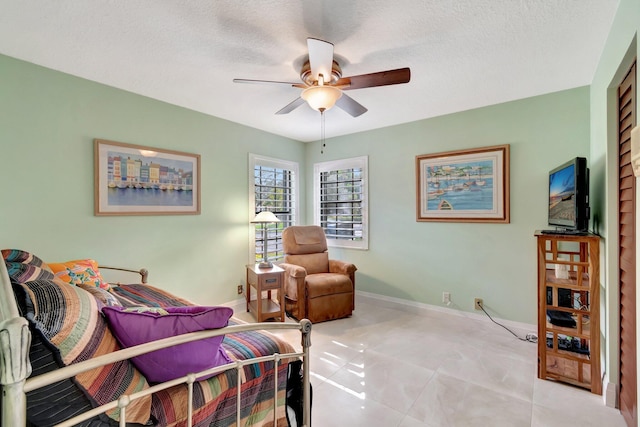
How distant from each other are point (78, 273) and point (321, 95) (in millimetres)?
2293

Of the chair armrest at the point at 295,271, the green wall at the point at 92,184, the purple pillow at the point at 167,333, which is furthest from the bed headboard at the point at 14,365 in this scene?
the chair armrest at the point at 295,271

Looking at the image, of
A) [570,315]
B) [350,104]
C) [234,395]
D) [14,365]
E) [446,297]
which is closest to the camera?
[14,365]

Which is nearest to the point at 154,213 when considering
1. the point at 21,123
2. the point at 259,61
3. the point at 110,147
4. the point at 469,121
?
the point at 110,147

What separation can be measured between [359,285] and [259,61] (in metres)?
3.26

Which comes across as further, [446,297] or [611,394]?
[446,297]

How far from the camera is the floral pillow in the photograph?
2096mm

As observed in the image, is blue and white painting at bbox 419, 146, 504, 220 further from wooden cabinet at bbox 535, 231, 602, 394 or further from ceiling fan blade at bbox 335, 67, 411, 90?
ceiling fan blade at bbox 335, 67, 411, 90

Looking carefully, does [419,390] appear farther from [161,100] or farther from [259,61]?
[161,100]

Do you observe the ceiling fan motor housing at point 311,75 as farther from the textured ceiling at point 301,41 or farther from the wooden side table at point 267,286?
the wooden side table at point 267,286

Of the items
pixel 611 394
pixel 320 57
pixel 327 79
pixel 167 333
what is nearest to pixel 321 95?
pixel 327 79

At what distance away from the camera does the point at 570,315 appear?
7.48 feet

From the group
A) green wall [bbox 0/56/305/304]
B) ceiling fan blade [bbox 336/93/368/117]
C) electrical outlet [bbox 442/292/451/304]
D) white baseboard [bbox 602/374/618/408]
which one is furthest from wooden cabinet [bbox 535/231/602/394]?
green wall [bbox 0/56/305/304]

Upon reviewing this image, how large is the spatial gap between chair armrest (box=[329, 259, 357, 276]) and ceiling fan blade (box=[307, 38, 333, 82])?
2.31 metres

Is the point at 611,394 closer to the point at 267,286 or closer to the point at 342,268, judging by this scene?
the point at 342,268
